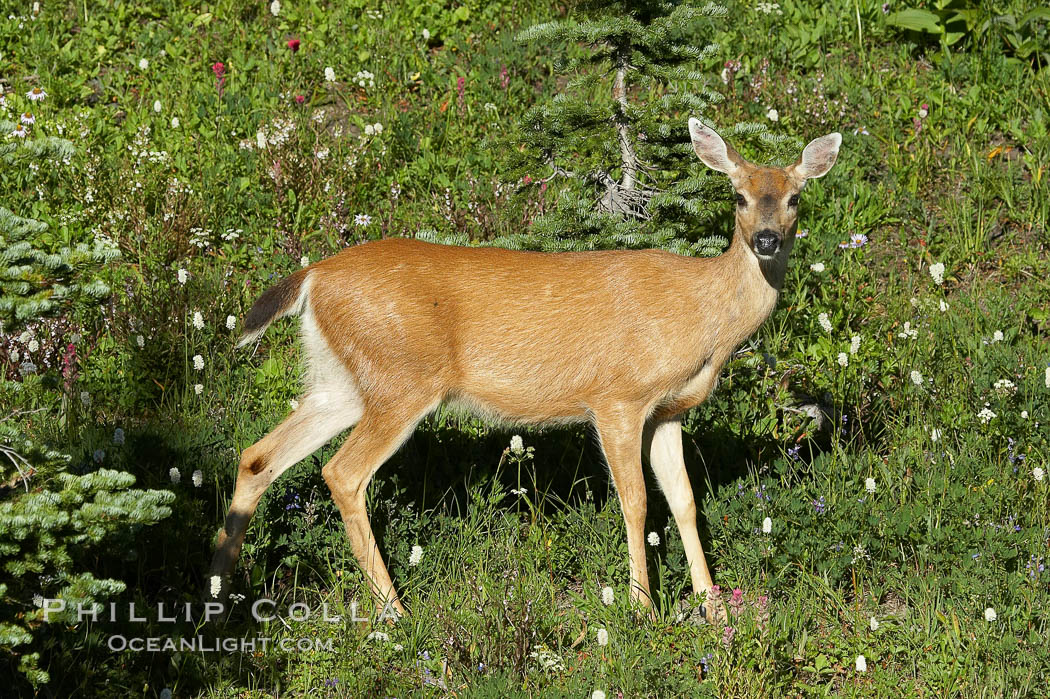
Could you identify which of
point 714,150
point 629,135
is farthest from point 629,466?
point 629,135

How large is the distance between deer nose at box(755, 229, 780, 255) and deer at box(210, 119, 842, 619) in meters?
0.06

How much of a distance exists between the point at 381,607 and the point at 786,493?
1.74 m

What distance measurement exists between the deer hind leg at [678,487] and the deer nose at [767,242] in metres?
0.94

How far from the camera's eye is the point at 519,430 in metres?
6.03

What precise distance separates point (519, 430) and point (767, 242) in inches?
71.6

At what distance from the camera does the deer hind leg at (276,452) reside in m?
4.87


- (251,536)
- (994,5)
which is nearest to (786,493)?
(251,536)

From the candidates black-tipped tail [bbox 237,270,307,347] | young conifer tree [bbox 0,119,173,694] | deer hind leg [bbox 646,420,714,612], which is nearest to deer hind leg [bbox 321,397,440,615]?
black-tipped tail [bbox 237,270,307,347]

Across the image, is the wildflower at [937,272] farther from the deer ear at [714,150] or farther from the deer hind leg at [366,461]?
the deer hind leg at [366,461]

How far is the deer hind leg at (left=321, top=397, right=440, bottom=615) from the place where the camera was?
4.88m

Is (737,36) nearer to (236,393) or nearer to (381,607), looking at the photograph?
(236,393)

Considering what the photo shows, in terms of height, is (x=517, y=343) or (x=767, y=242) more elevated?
(x=767, y=242)

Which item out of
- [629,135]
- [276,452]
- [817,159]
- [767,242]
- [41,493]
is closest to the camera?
[41,493]

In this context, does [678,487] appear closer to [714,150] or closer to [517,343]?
[517,343]
